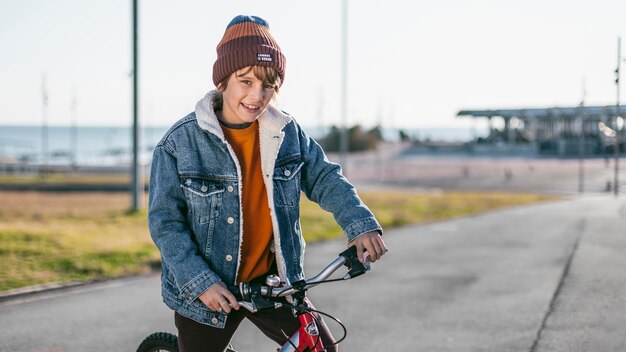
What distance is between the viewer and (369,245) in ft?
9.36

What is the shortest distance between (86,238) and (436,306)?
570cm

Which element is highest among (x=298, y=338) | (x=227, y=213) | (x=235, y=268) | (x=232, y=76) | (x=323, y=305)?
(x=232, y=76)

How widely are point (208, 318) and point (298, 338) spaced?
0.34 m

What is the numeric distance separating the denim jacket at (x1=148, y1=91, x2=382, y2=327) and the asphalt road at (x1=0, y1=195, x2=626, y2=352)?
3.03 metres

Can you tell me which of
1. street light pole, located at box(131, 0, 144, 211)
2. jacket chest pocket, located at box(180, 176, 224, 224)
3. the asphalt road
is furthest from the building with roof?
street light pole, located at box(131, 0, 144, 211)

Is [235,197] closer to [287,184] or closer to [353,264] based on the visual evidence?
[287,184]

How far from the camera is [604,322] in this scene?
6.45 m

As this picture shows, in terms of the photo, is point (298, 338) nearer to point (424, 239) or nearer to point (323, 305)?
point (323, 305)

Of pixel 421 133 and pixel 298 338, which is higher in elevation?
pixel 421 133

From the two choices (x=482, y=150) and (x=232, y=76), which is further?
(x=482, y=150)

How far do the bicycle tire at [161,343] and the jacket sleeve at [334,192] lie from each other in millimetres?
972

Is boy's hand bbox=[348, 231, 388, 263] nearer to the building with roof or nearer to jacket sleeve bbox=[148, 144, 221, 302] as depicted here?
jacket sleeve bbox=[148, 144, 221, 302]

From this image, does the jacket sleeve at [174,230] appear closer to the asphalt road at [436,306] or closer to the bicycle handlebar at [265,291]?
the bicycle handlebar at [265,291]

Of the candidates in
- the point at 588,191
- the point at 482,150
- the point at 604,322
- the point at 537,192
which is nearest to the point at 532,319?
Answer: the point at 604,322
